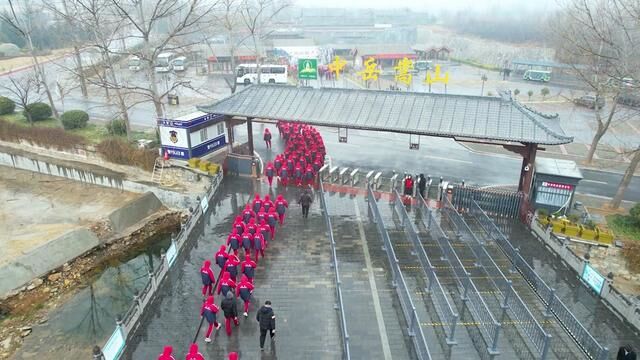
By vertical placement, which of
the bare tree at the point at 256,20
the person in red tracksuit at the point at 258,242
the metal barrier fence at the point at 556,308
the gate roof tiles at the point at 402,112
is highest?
the bare tree at the point at 256,20

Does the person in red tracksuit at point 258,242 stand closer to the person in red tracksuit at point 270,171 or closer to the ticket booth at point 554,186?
the person in red tracksuit at point 270,171

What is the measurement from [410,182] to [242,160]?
837 cm

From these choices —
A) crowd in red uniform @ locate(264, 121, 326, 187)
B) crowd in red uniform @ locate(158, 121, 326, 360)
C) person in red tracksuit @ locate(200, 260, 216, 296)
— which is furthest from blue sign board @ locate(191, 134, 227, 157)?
person in red tracksuit @ locate(200, 260, 216, 296)

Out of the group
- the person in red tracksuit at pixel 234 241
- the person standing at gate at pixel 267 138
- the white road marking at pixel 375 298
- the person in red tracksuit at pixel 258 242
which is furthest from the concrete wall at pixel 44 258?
the white road marking at pixel 375 298

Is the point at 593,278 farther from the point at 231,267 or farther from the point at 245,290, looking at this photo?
the point at 231,267

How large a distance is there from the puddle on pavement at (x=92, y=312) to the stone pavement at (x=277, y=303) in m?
2.85

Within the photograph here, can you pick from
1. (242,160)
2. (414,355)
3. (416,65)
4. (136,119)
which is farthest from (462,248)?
(416,65)

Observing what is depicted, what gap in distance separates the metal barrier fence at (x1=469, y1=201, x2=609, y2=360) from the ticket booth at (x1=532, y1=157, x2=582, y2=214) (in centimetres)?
255

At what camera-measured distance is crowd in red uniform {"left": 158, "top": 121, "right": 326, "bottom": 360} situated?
10.9 meters

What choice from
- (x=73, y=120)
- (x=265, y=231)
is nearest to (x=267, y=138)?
(x=265, y=231)

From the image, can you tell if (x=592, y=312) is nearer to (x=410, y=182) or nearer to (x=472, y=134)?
(x=472, y=134)

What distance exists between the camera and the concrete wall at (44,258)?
16.3m

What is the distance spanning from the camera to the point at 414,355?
10648 millimetres

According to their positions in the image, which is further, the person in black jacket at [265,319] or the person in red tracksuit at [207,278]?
the person in red tracksuit at [207,278]
